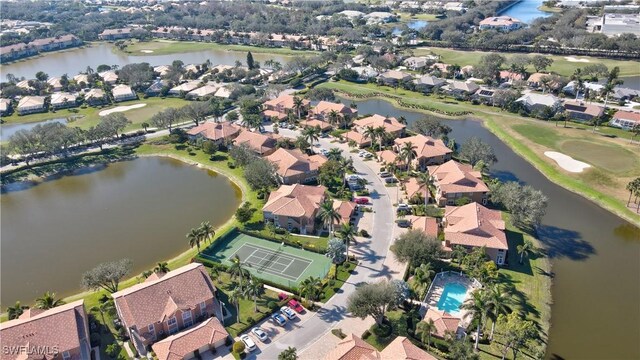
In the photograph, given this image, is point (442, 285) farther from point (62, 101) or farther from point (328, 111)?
point (62, 101)

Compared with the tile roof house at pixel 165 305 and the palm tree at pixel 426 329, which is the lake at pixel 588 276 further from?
the tile roof house at pixel 165 305

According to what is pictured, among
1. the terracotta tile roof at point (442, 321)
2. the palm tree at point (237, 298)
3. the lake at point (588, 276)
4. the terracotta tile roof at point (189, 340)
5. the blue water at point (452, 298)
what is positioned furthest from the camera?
the blue water at point (452, 298)

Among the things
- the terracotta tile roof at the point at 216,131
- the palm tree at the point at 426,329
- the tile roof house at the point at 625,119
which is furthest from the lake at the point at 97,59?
the palm tree at the point at 426,329

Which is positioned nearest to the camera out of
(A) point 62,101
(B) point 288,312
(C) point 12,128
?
(B) point 288,312

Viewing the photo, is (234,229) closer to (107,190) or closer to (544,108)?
(107,190)

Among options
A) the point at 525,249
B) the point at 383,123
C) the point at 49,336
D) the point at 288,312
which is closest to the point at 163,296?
the point at 49,336

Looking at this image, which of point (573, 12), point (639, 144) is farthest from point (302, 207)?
point (573, 12)

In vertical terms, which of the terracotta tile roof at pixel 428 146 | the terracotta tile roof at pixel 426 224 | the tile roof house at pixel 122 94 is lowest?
the terracotta tile roof at pixel 426 224
